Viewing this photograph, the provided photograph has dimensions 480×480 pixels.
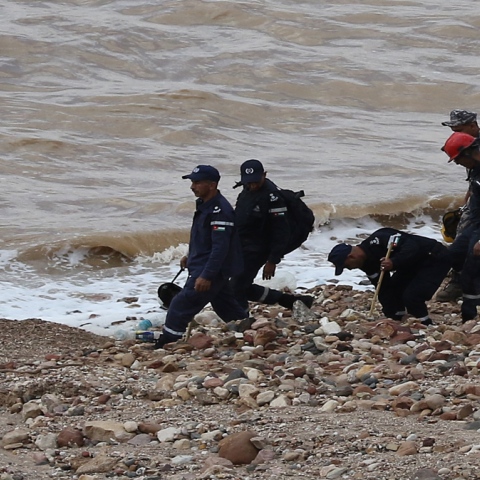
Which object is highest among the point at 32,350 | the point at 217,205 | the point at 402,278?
the point at 217,205

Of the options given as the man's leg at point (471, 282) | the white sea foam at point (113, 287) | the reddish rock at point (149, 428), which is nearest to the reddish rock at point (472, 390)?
the reddish rock at point (149, 428)

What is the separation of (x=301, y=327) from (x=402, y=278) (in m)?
0.92

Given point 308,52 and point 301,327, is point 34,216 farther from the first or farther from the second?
point 308,52

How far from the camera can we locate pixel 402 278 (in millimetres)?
9188

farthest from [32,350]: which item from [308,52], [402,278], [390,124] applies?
[308,52]

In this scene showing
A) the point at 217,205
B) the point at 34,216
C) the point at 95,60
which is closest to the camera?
the point at 217,205

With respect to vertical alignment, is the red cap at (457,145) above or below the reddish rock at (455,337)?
above

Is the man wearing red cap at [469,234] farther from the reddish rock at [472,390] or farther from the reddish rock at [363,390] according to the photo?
the reddish rock at [472,390]

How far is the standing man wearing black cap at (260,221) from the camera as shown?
9.26m

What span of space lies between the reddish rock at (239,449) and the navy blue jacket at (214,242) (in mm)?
2762

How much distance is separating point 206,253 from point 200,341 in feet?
2.27

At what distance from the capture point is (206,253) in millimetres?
8492

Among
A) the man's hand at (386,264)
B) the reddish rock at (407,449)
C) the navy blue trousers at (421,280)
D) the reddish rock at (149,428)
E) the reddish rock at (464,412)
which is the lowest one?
the reddish rock at (149,428)

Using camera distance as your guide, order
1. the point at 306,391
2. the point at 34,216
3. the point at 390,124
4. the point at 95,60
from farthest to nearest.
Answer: the point at 95,60 < the point at 390,124 < the point at 34,216 < the point at 306,391
